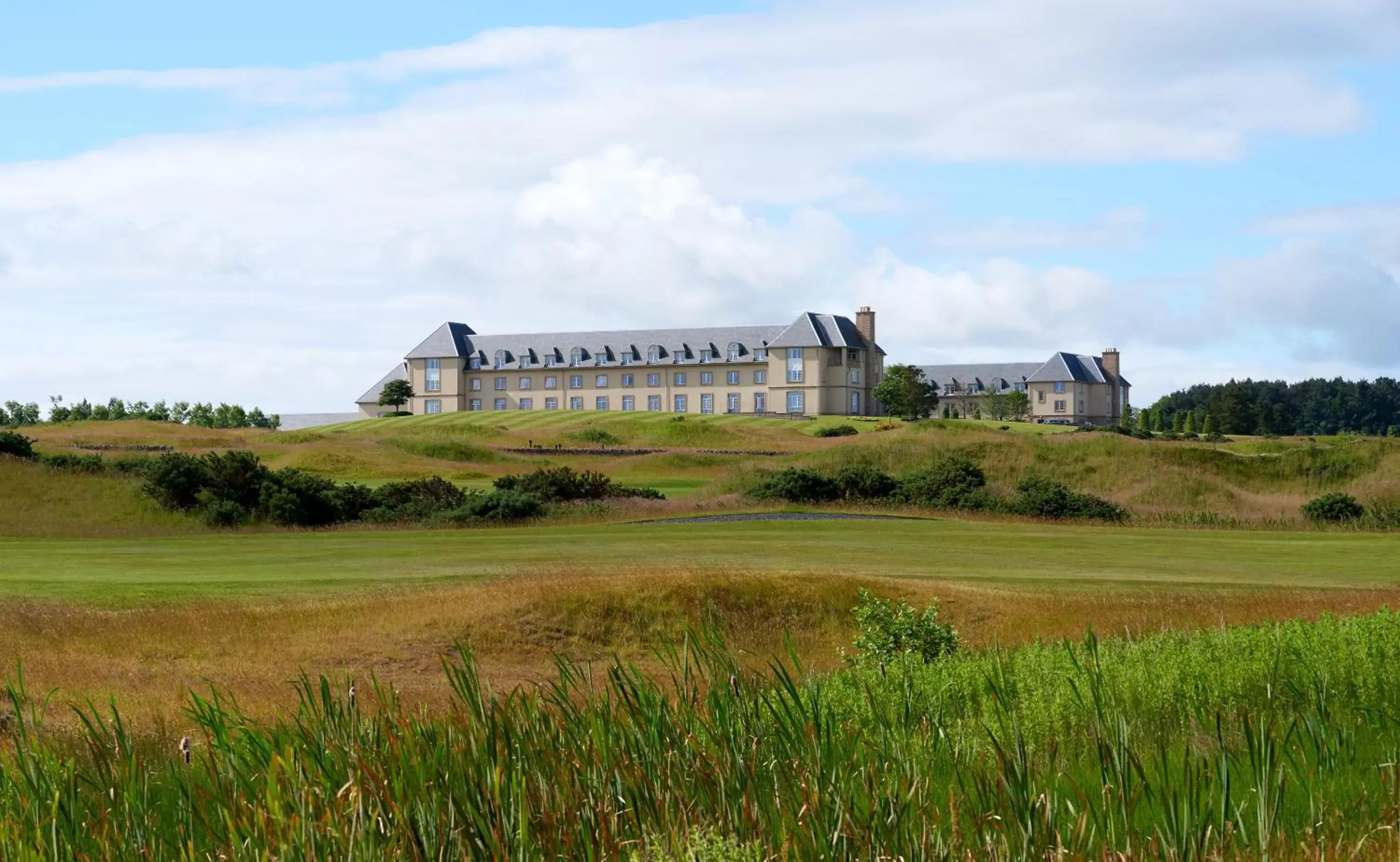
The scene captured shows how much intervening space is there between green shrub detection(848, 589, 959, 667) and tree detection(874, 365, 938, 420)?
4023 inches

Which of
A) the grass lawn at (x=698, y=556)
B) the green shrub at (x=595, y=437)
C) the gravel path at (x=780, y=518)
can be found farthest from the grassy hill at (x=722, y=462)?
the grass lawn at (x=698, y=556)

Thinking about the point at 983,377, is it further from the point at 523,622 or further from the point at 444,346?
the point at 523,622

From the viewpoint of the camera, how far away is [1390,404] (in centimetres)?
15625

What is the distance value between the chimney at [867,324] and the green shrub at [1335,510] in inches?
3534

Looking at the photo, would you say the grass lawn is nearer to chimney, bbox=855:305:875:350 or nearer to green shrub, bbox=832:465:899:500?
green shrub, bbox=832:465:899:500

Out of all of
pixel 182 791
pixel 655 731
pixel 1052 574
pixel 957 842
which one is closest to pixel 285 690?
pixel 182 791

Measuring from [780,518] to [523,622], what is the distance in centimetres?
1786

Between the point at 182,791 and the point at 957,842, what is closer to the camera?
the point at 957,842

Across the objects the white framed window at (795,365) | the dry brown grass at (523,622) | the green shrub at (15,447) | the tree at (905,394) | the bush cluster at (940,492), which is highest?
the white framed window at (795,365)

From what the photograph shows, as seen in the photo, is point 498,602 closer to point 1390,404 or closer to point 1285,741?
point 1285,741

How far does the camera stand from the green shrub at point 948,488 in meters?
41.3

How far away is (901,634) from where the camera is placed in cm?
1498

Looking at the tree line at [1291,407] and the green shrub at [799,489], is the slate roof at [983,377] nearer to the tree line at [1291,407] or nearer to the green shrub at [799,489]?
the tree line at [1291,407]

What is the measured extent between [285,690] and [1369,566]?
19.3 m
